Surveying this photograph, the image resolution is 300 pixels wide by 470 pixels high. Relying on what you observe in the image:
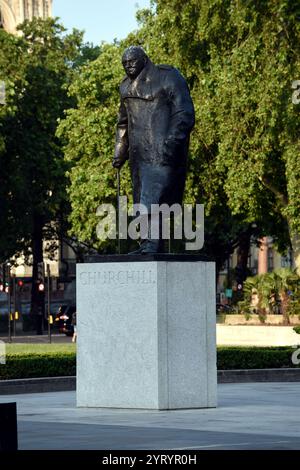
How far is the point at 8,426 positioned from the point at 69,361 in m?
15.8

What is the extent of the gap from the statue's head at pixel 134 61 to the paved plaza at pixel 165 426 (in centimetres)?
465

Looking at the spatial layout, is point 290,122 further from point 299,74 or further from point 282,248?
point 282,248

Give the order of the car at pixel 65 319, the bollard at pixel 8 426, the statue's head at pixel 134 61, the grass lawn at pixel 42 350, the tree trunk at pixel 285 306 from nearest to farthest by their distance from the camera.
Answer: the bollard at pixel 8 426 < the statue's head at pixel 134 61 < the grass lawn at pixel 42 350 < the tree trunk at pixel 285 306 < the car at pixel 65 319

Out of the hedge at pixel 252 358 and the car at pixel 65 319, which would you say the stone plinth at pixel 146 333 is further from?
the car at pixel 65 319

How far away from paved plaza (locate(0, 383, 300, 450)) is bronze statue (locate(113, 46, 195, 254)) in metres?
2.45

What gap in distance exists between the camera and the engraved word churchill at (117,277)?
2048 centimetres

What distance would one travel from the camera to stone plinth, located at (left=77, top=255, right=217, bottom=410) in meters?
20.5

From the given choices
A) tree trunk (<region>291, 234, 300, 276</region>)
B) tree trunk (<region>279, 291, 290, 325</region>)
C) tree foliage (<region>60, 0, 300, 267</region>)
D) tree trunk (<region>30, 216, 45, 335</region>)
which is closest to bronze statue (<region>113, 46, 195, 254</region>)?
tree trunk (<region>279, 291, 290, 325</region>)

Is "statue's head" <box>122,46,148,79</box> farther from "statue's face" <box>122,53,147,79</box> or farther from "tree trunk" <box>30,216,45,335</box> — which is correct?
"tree trunk" <box>30,216,45,335</box>

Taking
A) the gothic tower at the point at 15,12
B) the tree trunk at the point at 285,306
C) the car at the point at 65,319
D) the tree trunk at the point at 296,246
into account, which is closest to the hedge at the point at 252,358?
the tree trunk at the point at 285,306

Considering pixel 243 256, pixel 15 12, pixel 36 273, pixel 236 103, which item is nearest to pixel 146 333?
pixel 236 103

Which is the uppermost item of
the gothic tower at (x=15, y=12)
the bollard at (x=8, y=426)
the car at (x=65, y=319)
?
the gothic tower at (x=15, y=12)

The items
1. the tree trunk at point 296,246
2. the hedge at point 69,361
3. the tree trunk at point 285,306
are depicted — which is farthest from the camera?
the tree trunk at point 296,246
